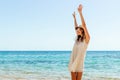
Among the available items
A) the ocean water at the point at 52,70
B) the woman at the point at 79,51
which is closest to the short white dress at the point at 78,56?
the woman at the point at 79,51

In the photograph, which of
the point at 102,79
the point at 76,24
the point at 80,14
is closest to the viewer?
the point at 80,14

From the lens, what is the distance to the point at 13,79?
12.9 m

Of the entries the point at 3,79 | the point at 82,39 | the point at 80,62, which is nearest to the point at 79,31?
the point at 82,39

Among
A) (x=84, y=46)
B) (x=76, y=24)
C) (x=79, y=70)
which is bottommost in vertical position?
(x=79, y=70)

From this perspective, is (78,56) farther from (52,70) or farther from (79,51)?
(52,70)

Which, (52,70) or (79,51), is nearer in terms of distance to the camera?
(79,51)

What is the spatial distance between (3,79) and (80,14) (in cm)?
707

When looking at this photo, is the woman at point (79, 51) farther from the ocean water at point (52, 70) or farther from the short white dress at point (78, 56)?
the ocean water at point (52, 70)

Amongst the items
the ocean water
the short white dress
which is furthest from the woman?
the ocean water

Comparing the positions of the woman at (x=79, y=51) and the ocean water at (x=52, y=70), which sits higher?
the woman at (x=79, y=51)

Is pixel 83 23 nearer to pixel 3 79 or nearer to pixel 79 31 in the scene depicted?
pixel 79 31

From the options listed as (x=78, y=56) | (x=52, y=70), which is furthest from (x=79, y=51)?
(x=52, y=70)

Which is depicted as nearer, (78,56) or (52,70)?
(78,56)

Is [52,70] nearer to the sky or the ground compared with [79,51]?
nearer to the ground
